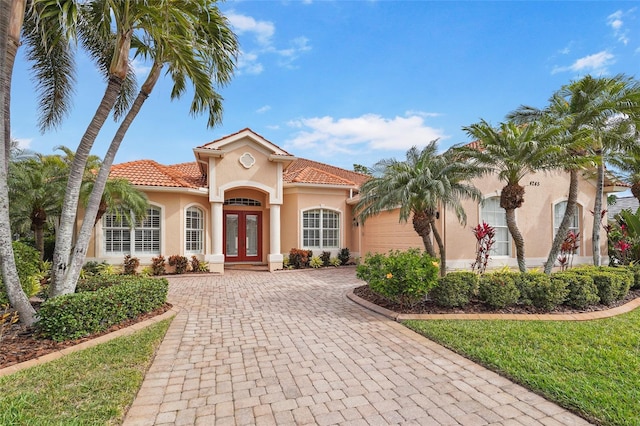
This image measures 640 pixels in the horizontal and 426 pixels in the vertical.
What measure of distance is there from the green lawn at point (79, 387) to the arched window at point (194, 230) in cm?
1038

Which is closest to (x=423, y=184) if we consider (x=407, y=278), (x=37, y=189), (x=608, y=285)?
(x=407, y=278)

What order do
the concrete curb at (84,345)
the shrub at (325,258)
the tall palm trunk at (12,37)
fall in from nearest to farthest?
the concrete curb at (84,345), the tall palm trunk at (12,37), the shrub at (325,258)

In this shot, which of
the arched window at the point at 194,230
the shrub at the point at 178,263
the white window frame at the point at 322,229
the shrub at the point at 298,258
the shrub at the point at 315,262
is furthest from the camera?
the white window frame at the point at 322,229

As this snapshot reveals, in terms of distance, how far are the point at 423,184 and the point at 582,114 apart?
19.3 ft

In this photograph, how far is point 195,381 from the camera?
4445mm

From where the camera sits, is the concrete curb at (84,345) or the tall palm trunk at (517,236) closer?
the concrete curb at (84,345)

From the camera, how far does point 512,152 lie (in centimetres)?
910

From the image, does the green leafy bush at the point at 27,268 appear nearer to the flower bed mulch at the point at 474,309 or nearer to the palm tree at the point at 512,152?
the flower bed mulch at the point at 474,309

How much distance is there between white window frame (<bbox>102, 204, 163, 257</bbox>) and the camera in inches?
559

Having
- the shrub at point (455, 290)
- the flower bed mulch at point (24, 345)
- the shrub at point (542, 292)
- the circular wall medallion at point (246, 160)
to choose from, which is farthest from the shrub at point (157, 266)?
the shrub at point (542, 292)

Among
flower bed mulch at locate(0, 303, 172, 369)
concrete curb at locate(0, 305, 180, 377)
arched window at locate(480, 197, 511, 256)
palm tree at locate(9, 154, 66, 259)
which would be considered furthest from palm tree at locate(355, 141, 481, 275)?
palm tree at locate(9, 154, 66, 259)

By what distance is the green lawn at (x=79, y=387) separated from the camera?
136 inches

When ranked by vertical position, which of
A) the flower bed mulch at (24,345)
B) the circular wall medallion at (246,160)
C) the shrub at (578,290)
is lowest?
the flower bed mulch at (24,345)

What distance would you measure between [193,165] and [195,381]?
835 inches
